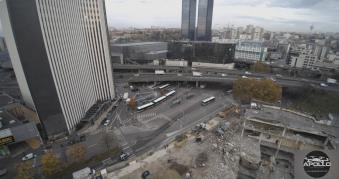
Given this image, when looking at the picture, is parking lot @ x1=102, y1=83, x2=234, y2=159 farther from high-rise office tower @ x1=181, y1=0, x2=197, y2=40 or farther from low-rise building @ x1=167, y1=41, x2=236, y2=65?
high-rise office tower @ x1=181, y1=0, x2=197, y2=40

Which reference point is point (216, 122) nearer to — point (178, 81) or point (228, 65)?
point (178, 81)

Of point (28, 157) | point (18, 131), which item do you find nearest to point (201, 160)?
point (28, 157)

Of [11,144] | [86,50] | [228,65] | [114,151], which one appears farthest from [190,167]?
[228,65]

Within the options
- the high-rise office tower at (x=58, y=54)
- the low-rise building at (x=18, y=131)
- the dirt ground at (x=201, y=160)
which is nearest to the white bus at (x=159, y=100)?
the high-rise office tower at (x=58, y=54)

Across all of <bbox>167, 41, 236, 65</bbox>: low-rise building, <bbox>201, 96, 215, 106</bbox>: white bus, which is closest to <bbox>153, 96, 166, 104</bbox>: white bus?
<bbox>201, 96, 215, 106</bbox>: white bus

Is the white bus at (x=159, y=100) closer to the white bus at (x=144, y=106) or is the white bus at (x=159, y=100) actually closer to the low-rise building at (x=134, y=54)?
the white bus at (x=144, y=106)

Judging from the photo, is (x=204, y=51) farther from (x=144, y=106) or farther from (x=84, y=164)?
(x=84, y=164)
